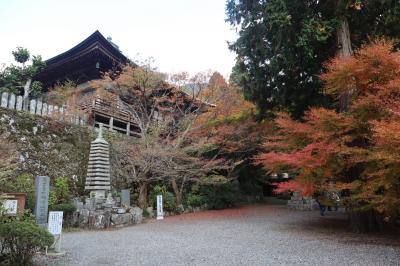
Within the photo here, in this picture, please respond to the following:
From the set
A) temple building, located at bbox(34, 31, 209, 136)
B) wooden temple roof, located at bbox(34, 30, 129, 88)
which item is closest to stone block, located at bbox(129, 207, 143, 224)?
temple building, located at bbox(34, 31, 209, 136)

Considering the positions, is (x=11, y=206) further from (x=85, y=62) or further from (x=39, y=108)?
(x=85, y=62)

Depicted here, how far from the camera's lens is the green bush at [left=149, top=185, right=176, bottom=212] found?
14942 millimetres

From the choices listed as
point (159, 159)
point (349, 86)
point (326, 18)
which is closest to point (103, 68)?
point (159, 159)

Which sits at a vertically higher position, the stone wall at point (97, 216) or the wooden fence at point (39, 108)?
the wooden fence at point (39, 108)

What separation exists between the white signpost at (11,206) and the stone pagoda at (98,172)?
5.73 metres

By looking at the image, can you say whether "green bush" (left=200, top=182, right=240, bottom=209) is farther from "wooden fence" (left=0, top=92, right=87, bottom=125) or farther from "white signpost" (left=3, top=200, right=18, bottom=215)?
"white signpost" (left=3, top=200, right=18, bottom=215)

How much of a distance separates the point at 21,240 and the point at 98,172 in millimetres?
7515

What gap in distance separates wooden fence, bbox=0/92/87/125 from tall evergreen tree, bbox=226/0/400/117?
7789mm

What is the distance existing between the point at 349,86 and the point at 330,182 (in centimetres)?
268

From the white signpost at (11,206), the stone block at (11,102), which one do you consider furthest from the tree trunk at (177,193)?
the white signpost at (11,206)

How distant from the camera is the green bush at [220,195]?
57.0ft

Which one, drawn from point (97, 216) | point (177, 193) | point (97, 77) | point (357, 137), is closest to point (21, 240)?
point (97, 216)

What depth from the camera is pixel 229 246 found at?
7.50 meters

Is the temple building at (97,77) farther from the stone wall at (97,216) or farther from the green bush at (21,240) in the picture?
the green bush at (21,240)
